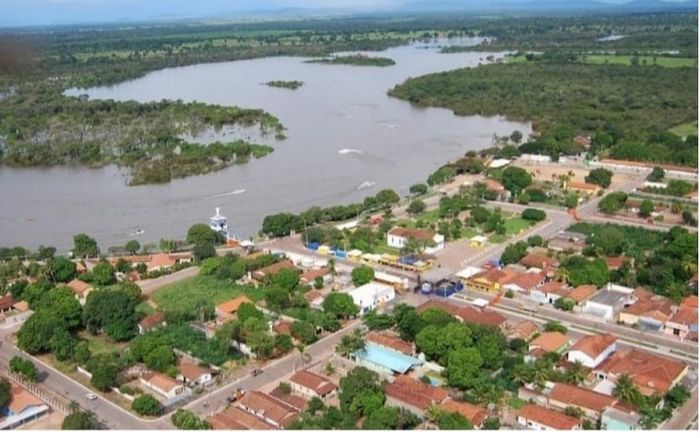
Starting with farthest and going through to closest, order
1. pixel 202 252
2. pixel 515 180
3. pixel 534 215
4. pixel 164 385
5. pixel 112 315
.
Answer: pixel 515 180 < pixel 534 215 < pixel 202 252 < pixel 112 315 < pixel 164 385

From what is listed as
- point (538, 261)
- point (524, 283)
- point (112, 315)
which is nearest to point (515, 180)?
point (538, 261)

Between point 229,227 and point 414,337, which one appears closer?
point 414,337

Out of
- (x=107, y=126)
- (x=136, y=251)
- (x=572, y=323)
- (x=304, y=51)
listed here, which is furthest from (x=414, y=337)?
(x=304, y=51)

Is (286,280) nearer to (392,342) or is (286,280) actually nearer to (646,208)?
(392,342)

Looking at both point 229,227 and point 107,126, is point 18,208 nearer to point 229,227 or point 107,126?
point 229,227

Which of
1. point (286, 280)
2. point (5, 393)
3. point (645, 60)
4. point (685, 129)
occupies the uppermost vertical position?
point (645, 60)

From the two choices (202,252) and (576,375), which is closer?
(576,375)

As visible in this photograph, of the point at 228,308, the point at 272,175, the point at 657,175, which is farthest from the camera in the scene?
the point at 272,175
